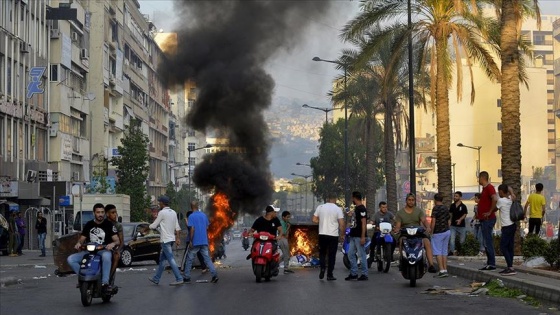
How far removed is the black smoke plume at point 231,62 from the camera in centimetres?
3703

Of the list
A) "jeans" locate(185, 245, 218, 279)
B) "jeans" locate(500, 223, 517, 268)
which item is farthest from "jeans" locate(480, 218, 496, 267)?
"jeans" locate(185, 245, 218, 279)

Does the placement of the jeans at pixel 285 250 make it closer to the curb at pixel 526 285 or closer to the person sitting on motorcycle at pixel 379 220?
the person sitting on motorcycle at pixel 379 220

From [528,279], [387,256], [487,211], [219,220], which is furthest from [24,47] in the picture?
[528,279]

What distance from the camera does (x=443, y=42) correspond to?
39.7 m

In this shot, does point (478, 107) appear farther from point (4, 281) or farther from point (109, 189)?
point (4, 281)

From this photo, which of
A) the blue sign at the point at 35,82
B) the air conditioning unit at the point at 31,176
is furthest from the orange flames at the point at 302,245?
the blue sign at the point at 35,82

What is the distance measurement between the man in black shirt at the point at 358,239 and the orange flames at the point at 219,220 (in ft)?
30.4

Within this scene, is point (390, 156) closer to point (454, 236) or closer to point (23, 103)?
point (23, 103)

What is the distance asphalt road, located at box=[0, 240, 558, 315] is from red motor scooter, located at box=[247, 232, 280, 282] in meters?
0.30

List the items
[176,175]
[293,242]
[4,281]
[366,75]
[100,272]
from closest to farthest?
[100,272] < [4,281] < [293,242] < [366,75] < [176,175]

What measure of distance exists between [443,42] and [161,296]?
76.6 ft

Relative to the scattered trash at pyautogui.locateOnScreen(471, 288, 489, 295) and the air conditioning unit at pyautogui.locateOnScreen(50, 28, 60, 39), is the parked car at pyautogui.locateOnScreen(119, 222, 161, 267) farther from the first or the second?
the air conditioning unit at pyautogui.locateOnScreen(50, 28, 60, 39)

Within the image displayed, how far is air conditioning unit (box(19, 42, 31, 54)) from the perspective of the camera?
58.1 m

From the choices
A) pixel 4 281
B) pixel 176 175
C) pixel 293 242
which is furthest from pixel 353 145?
pixel 4 281
